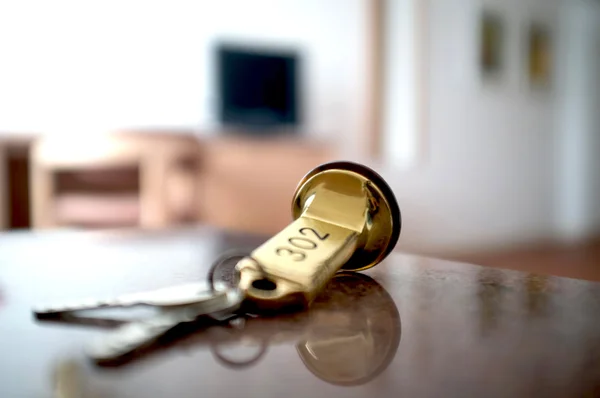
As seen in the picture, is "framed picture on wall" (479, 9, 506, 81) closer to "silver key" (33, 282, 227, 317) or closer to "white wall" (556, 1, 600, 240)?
"white wall" (556, 1, 600, 240)

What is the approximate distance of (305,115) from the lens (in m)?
3.75

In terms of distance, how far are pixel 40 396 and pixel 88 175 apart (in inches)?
77.2

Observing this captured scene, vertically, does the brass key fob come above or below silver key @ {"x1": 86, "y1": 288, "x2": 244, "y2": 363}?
above

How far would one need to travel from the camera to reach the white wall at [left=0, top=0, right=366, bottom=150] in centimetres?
283

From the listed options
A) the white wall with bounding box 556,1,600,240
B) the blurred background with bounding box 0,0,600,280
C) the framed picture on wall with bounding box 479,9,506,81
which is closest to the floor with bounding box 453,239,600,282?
the blurred background with bounding box 0,0,600,280

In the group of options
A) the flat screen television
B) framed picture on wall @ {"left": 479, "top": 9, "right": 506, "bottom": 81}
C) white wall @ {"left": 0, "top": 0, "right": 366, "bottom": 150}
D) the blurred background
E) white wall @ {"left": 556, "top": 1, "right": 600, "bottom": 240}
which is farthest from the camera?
white wall @ {"left": 556, "top": 1, "right": 600, "bottom": 240}

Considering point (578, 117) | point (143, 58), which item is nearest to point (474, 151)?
point (578, 117)

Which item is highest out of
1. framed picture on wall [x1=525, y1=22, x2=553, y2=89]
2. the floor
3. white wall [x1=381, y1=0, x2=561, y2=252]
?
framed picture on wall [x1=525, y1=22, x2=553, y2=89]

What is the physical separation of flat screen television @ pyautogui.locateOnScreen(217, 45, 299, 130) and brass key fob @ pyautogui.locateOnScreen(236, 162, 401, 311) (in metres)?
2.81

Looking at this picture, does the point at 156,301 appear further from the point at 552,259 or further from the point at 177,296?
the point at 552,259

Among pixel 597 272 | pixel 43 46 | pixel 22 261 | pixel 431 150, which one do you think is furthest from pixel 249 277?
pixel 431 150

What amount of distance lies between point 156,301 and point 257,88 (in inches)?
124

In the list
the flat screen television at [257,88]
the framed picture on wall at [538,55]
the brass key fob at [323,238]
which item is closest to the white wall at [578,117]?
the framed picture on wall at [538,55]

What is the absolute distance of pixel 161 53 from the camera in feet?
10.6
